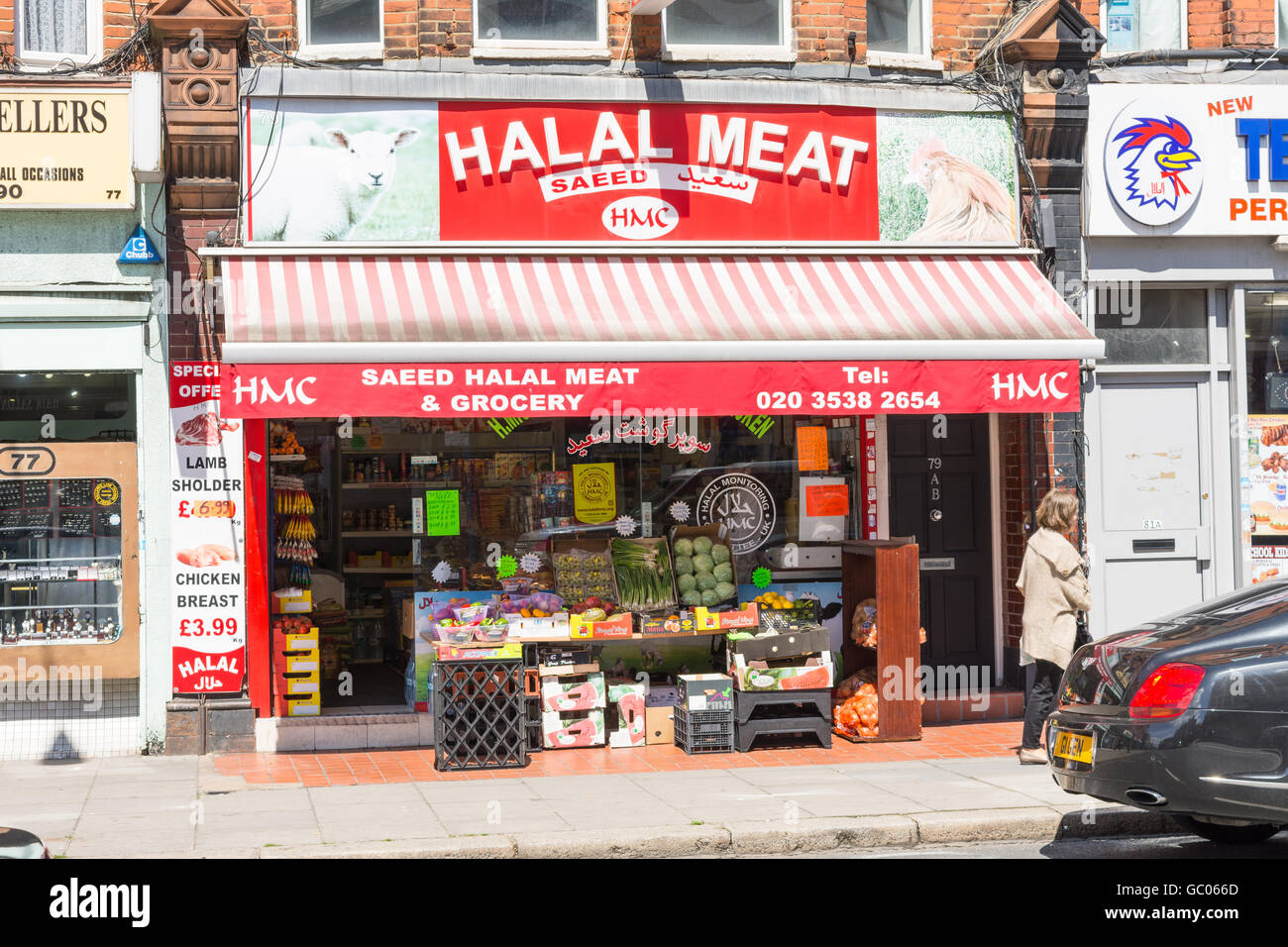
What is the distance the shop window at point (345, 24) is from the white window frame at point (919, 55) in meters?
3.95

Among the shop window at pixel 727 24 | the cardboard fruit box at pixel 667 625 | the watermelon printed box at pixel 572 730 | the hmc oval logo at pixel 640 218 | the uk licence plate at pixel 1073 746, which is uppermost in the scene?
the shop window at pixel 727 24

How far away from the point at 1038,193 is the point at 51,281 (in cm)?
777

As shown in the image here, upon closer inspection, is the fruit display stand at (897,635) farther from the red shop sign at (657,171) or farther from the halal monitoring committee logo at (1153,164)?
the halal monitoring committee logo at (1153,164)

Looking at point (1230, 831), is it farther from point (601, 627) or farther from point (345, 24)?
point (345, 24)

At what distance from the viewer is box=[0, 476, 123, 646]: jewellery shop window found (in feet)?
34.2

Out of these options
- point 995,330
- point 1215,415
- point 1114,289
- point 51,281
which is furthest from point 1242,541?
point 51,281

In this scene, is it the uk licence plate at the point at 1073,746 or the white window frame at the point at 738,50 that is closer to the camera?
the uk licence plate at the point at 1073,746

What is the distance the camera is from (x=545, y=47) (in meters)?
11.0

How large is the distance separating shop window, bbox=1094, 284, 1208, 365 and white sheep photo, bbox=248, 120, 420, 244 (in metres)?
5.99

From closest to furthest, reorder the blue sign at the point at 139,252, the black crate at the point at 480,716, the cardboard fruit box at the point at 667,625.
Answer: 1. the black crate at the point at 480,716
2. the blue sign at the point at 139,252
3. the cardboard fruit box at the point at 667,625

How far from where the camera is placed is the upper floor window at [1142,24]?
1192 centimetres

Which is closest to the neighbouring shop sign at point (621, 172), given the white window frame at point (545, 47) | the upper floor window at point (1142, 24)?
the white window frame at point (545, 47)

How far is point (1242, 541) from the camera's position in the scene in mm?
11719
